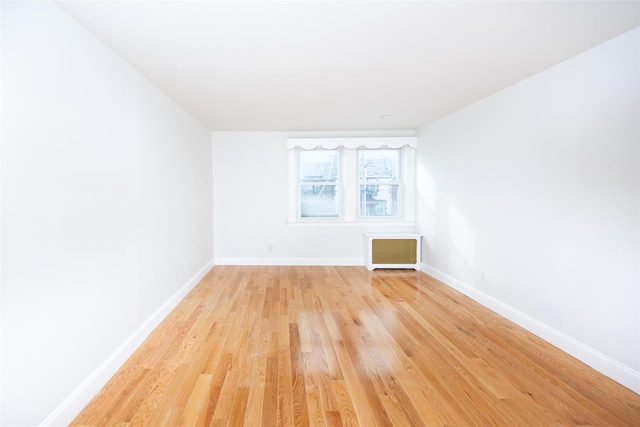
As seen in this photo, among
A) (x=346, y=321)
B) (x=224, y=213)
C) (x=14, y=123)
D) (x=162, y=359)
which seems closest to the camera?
(x=14, y=123)

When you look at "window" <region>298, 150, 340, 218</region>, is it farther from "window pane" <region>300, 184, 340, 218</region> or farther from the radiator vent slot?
the radiator vent slot

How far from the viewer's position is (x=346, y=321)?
301cm

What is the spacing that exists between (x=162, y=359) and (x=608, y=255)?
3365mm

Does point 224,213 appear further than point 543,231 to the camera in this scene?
Yes

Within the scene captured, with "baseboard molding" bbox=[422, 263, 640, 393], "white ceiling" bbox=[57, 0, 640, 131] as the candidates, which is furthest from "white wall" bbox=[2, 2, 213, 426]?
"baseboard molding" bbox=[422, 263, 640, 393]

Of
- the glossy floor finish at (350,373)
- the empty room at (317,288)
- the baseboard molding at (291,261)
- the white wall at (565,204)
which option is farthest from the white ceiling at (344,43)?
the baseboard molding at (291,261)

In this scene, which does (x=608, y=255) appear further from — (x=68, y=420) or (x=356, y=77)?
(x=68, y=420)

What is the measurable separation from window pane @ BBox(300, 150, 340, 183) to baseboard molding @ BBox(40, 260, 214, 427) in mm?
3066

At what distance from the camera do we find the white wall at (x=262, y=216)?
5230mm

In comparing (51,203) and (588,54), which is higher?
(588,54)

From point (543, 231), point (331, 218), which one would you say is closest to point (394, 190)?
point (331, 218)

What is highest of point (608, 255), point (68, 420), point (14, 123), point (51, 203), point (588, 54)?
point (588, 54)

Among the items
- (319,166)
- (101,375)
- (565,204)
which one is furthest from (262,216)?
(565,204)

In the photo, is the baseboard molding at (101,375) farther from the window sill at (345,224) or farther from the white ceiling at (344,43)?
the window sill at (345,224)
